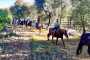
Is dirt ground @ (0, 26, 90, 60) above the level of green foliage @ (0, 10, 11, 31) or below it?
below

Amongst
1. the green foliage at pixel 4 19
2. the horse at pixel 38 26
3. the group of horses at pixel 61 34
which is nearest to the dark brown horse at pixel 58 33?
the group of horses at pixel 61 34

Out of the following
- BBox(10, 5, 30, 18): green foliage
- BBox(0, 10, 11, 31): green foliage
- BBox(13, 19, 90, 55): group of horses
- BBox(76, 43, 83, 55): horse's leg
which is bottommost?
BBox(76, 43, 83, 55): horse's leg

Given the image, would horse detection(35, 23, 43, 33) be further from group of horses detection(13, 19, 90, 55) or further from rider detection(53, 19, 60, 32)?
rider detection(53, 19, 60, 32)

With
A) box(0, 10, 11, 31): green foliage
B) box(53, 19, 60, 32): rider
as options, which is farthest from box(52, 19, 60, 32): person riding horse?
box(0, 10, 11, 31): green foliage

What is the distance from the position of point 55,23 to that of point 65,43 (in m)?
0.24

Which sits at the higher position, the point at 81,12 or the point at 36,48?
the point at 81,12

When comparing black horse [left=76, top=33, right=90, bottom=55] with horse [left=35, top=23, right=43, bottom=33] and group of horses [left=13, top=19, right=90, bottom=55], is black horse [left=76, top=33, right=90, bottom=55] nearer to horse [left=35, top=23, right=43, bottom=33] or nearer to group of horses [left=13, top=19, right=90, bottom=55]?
group of horses [left=13, top=19, right=90, bottom=55]

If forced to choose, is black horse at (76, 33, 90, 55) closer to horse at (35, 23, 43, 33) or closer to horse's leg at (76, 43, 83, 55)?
horse's leg at (76, 43, 83, 55)

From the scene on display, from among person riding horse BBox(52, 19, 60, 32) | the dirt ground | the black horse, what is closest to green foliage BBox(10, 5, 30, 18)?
the dirt ground

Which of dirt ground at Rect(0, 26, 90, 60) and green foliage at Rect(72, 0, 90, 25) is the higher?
green foliage at Rect(72, 0, 90, 25)

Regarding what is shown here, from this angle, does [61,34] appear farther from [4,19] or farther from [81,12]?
[4,19]

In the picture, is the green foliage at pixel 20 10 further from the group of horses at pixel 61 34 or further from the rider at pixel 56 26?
the rider at pixel 56 26

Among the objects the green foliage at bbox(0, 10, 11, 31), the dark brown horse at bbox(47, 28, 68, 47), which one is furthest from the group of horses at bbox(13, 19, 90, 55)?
the green foliage at bbox(0, 10, 11, 31)

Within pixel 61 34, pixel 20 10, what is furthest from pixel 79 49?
pixel 20 10
